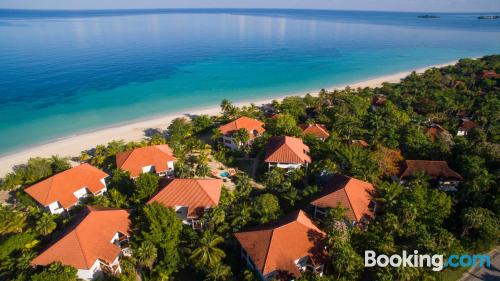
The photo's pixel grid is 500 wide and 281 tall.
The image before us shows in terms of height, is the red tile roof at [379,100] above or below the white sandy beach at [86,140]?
above

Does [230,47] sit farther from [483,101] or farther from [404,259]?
[404,259]

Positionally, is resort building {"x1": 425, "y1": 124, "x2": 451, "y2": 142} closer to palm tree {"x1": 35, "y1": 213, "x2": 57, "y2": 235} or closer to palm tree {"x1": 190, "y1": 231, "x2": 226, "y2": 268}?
palm tree {"x1": 190, "y1": 231, "x2": 226, "y2": 268}

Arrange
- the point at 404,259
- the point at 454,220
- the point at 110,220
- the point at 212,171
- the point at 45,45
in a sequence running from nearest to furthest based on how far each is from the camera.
Answer: 1. the point at 404,259
2. the point at 110,220
3. the point at 454,220
4. the point at 212,171
5. the point at 45,45

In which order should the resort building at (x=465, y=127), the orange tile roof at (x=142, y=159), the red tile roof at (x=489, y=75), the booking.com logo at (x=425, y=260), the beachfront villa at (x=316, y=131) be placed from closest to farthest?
the booking.com logo at (x=425, y=260) → the orange tile roof at (x=142, y=159) → the beachfront villa at (x=316, y=131) → the resort building at (x=465, y=127) → the red tile roof at (x=489, y=75)

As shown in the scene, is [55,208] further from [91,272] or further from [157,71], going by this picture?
[157,71]

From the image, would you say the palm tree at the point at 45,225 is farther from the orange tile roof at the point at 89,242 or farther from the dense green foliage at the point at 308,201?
the orange tile roof at the point at 89,242

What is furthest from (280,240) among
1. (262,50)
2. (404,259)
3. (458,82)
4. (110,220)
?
(262,50)

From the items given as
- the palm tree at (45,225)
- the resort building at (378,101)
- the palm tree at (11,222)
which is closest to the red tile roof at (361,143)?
the resort building at (378,101)

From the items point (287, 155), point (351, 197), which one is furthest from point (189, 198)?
point (351, 197)
